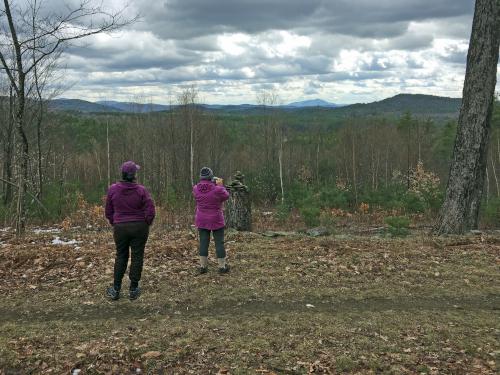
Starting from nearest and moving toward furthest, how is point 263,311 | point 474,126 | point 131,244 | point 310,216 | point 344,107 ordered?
point 263,311 < point 131,244 < point 474,126 < point 310,216 < point 344,107

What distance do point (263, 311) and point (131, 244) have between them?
1.96 meters

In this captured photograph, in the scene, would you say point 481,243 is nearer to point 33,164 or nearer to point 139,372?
point 139,372

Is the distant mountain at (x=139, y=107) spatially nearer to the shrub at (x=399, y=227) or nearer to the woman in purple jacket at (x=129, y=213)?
the shrub at (x=399, y=227)

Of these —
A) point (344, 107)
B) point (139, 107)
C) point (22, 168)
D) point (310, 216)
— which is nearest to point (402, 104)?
point (344, 107)

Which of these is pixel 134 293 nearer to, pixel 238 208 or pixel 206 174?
pixel 206 174

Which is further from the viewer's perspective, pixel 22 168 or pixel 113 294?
pixel 22 168

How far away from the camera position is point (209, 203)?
22.4ft

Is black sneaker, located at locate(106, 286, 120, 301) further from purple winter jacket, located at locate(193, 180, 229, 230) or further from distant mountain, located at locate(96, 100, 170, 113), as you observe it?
distant mountain, located at locate(96, 100, 170, 113)

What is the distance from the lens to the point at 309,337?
488 centimetres

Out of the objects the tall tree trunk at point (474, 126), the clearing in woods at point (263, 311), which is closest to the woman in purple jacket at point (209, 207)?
the clearing in woods at point (263, 311)

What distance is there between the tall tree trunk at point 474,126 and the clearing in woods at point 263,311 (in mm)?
1023

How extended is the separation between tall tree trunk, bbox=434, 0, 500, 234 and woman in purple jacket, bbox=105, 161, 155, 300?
22.5 ft

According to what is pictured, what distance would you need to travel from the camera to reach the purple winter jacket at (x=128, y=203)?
18.8 ft

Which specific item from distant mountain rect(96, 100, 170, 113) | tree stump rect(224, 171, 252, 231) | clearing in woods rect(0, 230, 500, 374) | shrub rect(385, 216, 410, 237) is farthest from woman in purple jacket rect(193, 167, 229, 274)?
distant mountain rect(96, 100, 170, 113)
